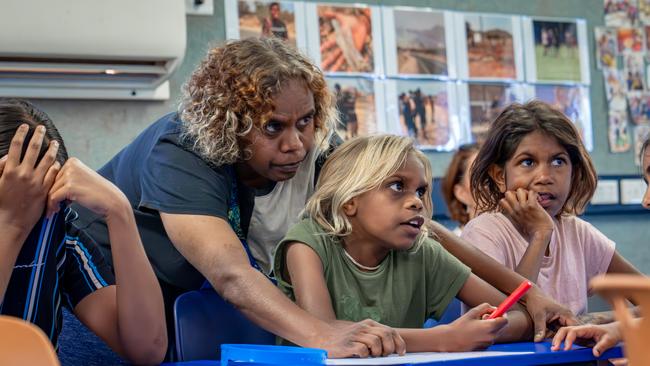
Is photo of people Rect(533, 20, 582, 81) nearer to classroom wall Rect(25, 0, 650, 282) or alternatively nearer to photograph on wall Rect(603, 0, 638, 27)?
classroom wall Rect(25, 0, 650, 282)

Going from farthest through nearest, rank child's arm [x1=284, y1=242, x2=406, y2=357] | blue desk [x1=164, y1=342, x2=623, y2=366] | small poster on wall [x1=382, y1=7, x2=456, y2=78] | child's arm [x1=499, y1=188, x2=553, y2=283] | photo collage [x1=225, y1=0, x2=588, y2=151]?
small poster on wall [x1=382, y1=7, x2=456, y2=78] → photo collage [x1=225, y1=0, x2=588, y2=151] → child's arm [x1=499, y1=188, x2=553, y2=283] → child's arm [x1=284, y1=242, x2=406, y2=357] → blue desk [x1=164, y1=342, x2=623, y2=366]

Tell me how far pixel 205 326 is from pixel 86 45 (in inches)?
44.5

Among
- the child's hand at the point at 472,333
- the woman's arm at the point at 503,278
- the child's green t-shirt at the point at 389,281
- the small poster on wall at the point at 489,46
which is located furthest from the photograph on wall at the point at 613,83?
the child's hand at the point at 472,333

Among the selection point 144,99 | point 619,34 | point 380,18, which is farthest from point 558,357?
point 619,34

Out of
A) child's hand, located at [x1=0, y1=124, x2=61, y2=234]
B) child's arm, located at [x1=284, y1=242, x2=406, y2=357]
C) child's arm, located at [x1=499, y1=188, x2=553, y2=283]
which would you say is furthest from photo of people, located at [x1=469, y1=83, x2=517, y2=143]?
child's hand, located at [x1=0, y1=124, x2=61, y2=234]

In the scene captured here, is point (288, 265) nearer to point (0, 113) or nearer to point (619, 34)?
point (0, 113)

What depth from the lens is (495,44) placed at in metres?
3.42

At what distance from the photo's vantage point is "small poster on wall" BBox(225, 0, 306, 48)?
2.99 m

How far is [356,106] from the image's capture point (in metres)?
3.19

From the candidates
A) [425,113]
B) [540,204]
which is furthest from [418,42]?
[540,204]

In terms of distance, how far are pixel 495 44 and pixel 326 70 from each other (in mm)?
678

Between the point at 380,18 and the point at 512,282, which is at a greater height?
the point at 380,18

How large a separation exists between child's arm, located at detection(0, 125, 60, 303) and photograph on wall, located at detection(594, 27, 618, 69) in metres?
2.65

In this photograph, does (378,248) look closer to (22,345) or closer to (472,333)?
(472,333)
